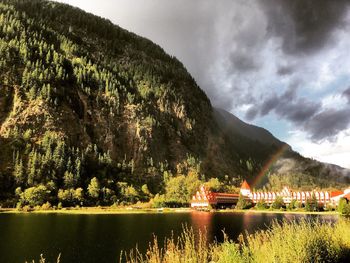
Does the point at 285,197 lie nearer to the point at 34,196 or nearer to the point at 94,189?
the point at 94,189

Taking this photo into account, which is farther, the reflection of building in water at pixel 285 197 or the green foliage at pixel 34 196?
the reflection of building in water at pixel 285 197

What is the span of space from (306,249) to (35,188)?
157 metres

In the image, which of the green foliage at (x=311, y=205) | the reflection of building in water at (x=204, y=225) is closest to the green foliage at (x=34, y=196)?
the reflection of building in water at (x=204, y=225)

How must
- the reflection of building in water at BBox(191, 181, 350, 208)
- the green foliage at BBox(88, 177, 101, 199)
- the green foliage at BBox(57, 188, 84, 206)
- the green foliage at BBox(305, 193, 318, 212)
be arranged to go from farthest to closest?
the green foliage at BBox(88, 177, 101, 199) → the reflection of building in water at BBox(191, 181, 350, 208) → the green foliage at BBox(57, 188, 84, 206) → the green foliage at BBox(305, 193, 318, 212)

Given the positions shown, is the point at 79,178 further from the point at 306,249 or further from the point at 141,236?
the point at 306,249

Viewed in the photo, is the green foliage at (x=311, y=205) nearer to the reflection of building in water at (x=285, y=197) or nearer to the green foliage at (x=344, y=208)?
the reflection of building in water at (x=285, y=197)

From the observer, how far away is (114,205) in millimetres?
167625

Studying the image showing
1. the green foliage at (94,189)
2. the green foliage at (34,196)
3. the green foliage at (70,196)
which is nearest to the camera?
the green foliage at (34,196)

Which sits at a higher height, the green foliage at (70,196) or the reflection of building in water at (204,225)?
the green foliage at (70,196)

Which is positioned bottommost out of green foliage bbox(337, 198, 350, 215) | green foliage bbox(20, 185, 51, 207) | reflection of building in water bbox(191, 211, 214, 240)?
reflection of building in water bbox(191, 211, 214, 240)

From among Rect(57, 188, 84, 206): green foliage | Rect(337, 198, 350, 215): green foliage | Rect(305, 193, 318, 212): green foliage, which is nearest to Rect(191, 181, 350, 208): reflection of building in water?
Rect(305, 193, 318, 212): green foliage

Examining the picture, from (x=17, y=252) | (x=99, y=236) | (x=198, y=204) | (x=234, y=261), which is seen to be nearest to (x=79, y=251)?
(x=17, y=252)

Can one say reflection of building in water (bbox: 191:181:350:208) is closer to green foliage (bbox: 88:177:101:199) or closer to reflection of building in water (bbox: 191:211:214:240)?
green foliage (bbox: 88:177:101:199)

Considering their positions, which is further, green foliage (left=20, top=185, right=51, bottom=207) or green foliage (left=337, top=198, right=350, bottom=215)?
green foliage (left=20, top=185, right=51, bottom=207)
